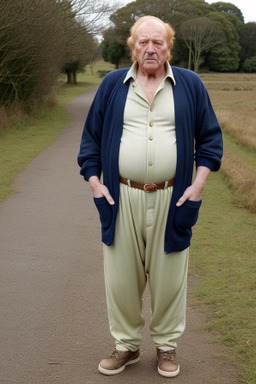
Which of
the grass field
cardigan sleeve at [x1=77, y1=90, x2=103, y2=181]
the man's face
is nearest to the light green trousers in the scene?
cardigan sleeve at [x1=77, y1=90, x2=103, y2=181]

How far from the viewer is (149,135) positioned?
3.16 meters

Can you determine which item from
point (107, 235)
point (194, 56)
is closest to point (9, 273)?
point (107, 235)

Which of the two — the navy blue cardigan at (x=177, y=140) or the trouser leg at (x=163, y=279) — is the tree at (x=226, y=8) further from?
the trouser leg at (x=163, y=279)

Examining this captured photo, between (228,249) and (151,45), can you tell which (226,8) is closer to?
(228,249)

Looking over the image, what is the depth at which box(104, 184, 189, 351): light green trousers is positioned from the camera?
3268 mm

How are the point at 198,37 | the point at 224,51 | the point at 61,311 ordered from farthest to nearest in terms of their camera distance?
the point at 224,51, the point at 198,37, the point at 61,311

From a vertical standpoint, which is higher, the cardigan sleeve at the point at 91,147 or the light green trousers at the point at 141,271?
the cardigan sleeve at the point at 91,147

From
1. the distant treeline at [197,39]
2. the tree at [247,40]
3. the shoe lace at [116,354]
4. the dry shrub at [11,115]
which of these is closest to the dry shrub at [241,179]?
the shoe lace at [116,354]

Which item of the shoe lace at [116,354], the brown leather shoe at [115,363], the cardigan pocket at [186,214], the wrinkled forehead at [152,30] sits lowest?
A: the brown leather shoe at [115,363]

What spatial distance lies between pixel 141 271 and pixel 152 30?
1439 mm

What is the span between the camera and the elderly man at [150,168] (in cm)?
317

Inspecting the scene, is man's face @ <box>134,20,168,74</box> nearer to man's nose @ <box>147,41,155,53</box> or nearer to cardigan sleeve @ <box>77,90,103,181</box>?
man's nose @ <box>147,41,155,53</box>

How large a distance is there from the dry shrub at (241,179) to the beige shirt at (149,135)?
4.94 m

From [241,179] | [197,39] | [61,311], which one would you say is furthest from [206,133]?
[197,39]
